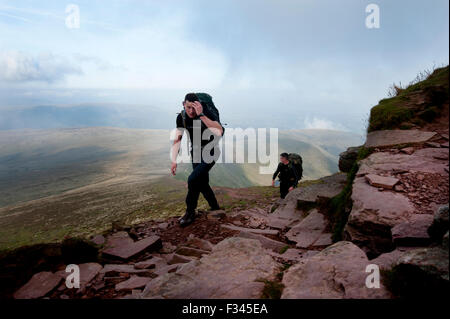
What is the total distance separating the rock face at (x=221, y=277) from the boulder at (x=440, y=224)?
2267 mm

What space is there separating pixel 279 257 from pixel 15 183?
238 m

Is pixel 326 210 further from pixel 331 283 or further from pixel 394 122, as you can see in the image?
pixel 331 283

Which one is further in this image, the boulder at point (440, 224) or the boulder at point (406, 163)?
the boulder at point (406, 163)

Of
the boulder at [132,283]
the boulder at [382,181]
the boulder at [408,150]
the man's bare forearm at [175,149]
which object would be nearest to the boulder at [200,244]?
the boulder at [132,283]

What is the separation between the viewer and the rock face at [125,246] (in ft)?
19.1

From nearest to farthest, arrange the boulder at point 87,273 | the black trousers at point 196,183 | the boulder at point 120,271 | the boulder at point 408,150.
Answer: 1. the boulder at point 87,273
2. the boulder at point 120,271
3. the boulder at point 408,150
4. the black trousers at point 196,183

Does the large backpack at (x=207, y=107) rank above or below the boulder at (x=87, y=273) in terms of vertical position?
above

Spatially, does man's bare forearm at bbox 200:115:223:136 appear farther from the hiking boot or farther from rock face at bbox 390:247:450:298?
rock face at bbox 390:247:450:298

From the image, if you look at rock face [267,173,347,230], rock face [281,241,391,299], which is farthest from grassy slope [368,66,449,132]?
rock face [281,241,391,299]

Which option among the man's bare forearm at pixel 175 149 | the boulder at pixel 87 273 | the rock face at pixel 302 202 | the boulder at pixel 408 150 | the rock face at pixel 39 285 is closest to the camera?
the rock face at pixel 39 285

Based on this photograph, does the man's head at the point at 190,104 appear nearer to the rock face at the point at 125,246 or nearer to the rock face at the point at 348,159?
the rock face at the point at 125,246

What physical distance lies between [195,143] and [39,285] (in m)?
5.14

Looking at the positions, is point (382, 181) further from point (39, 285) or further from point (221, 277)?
point (39, 285)
